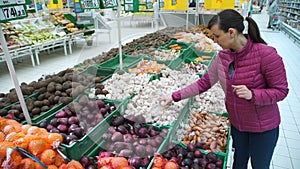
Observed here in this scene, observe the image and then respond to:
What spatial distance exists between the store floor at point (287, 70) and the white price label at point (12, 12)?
0.97 metres

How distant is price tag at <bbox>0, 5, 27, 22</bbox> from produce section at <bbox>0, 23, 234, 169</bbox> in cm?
69

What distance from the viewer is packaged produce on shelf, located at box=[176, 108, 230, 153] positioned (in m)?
1.73

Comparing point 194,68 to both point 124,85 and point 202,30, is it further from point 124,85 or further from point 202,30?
point 202,30

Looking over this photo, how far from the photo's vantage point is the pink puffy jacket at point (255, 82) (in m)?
1.26

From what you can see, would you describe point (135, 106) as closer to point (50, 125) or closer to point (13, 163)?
point (50, 125)

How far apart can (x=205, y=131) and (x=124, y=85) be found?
85cm

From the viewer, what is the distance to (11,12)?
160cm

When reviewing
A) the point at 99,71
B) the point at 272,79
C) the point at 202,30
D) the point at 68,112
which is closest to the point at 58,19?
the point at 202,30

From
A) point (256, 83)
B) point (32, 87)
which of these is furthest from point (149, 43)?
point (256, 83)

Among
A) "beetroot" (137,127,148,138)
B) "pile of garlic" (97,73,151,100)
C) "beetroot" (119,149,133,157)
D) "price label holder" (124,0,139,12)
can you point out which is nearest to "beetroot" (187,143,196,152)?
"beetroot" (137,127,148,138)

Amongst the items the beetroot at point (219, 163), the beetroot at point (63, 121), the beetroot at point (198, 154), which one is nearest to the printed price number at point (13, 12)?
the beetroot at point (63, 121)

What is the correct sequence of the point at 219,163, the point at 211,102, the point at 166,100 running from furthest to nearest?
the point at 211,102 < the point at 166,100 < the point at 219,163

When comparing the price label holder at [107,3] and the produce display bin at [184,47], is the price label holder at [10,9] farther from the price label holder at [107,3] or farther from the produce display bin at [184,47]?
the produce display bin at [184,47]

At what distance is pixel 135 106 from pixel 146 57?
1490 mm
